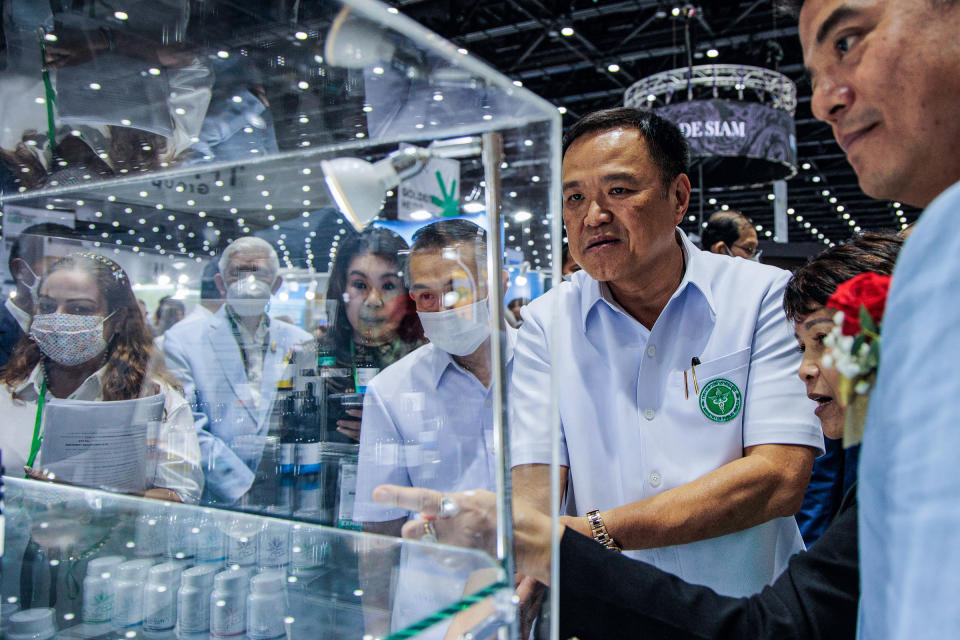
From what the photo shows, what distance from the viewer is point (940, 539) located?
37cm

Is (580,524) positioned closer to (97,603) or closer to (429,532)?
Answer: (429,532)

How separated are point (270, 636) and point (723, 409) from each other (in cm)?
91

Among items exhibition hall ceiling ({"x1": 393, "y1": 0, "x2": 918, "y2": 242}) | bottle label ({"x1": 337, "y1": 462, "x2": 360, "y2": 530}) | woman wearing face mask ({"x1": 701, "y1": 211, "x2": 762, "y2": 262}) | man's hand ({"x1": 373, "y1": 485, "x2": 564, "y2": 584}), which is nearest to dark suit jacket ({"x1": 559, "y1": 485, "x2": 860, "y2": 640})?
man's hand ({"x1": 373, "y1": 485, "x2": 564, "y2": 584})

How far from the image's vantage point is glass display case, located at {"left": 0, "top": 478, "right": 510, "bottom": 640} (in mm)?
791

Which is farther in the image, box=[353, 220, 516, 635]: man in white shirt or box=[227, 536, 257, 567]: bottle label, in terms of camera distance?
box=[227, 536, 257, 567]: bottle label

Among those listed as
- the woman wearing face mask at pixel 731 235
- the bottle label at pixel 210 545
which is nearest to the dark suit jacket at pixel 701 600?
the bottle label at pixel 210 545

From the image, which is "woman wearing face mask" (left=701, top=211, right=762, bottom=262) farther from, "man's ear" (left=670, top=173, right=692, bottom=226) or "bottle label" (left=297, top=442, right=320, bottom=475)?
"bottle label" (left=297, top=442, right=320, bottom=475)

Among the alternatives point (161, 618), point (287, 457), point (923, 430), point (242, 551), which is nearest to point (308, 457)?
point (287, 457)

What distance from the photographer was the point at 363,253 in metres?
0.80

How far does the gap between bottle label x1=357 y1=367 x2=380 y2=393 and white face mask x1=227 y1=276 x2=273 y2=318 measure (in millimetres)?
192

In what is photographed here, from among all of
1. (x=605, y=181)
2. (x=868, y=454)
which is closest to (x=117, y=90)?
(x=605, y=181)

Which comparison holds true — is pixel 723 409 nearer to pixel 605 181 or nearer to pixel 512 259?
pixel 605 181

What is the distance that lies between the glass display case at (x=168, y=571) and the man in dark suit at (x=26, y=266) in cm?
21

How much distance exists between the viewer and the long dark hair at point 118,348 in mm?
940
